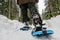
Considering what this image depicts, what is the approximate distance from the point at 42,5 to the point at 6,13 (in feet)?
4.03

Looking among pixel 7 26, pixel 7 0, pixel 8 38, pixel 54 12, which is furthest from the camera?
pixel 7 0

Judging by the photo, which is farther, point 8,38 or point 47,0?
point 47,0

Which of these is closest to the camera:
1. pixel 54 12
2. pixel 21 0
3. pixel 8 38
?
pixel 8 38

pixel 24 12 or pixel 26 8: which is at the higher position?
pixel 26 8

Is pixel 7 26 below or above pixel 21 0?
below

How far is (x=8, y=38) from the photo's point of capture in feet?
13.6

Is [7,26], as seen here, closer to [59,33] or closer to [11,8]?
[59,33]

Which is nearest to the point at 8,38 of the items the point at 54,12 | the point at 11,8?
the point at 54,12

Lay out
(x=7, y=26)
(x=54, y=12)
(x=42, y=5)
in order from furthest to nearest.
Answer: (x=42, y=5) < (x=54, y=12) < (x=7, y=26)

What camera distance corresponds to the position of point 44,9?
6.84 metres

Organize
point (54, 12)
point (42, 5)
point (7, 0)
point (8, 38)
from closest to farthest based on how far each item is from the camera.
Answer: point (8, 38) → point (54, 12) → point (42, 5) → point (7, 0)

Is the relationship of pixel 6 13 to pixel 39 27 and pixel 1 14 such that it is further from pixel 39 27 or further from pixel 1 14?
pixel 39 27

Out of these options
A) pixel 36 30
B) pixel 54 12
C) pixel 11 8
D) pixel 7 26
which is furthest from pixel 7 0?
pixel 36 30

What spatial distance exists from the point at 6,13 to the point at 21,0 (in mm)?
1349
